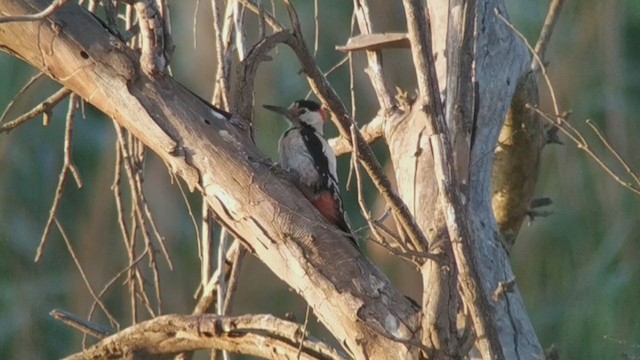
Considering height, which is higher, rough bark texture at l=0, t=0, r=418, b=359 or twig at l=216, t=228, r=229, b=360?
rough bark texture at l=0, t=0, r=418, b=359

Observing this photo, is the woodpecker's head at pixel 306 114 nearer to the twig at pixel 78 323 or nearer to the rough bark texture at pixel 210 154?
the twig at pixel 78 323

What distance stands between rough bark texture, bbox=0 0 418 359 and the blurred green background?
2916 mm

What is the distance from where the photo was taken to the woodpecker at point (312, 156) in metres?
2.85

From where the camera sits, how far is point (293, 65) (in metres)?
6.15

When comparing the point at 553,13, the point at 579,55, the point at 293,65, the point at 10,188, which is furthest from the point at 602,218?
the point at 10,188

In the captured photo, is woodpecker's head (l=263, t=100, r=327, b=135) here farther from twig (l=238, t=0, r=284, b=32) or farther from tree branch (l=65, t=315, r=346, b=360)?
tree branch (l=65, t=315, r=346, b=360)

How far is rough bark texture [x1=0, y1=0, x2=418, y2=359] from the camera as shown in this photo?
198cm

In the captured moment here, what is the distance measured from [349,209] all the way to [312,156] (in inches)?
135

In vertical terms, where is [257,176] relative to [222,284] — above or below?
above

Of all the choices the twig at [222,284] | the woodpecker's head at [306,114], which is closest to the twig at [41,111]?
the twig at [222,284]

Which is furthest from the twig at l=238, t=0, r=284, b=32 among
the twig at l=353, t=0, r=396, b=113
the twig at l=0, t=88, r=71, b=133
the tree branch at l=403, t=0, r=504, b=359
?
the tree branch at l=403, t=0, r=504, b=359

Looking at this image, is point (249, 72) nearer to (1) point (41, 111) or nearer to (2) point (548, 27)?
(1) point (41, 111)

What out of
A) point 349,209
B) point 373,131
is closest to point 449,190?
point 373,131

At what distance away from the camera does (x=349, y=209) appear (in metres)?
6.53
